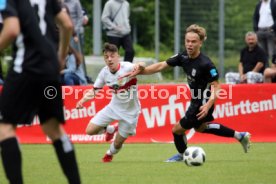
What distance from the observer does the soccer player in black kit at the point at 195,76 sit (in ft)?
35.9

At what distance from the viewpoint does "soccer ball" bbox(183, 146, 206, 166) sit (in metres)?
10.1

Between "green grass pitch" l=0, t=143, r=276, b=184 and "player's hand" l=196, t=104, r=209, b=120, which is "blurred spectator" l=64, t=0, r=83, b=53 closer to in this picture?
"green grass pitch" l=0, t=143, r=276, b=184

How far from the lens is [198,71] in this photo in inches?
435

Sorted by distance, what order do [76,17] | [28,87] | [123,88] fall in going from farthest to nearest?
[76,17]
[123,88]
[28,87]

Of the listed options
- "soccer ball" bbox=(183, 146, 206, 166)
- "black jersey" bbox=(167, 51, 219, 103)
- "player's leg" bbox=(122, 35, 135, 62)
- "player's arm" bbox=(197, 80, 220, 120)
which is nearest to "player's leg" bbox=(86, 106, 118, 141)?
"black jersey" bbox=(167, 51, 219, 103)

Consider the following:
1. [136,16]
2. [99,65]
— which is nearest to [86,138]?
[99,65]

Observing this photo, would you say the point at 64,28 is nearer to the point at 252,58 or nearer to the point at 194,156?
the point at 194,156

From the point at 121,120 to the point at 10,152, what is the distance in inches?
208

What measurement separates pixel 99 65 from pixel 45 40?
1283cm

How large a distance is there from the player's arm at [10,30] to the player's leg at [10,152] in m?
0.72

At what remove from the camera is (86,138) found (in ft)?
48.9

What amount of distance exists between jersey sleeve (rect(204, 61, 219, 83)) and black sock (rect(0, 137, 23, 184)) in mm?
4656

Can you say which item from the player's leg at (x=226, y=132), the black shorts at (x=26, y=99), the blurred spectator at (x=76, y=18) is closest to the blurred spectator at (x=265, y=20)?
the blurred spectator at (x=76, y=18)

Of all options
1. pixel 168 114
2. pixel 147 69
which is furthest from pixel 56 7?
pixel 168 114
